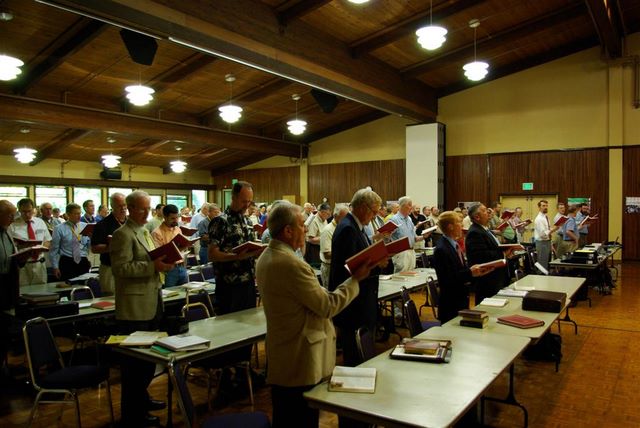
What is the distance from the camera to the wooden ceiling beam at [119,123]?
9.33 meters

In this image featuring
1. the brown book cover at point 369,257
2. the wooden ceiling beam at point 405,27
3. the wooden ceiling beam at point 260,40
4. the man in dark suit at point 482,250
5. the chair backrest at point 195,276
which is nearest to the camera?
the brown book cover at point 369,257

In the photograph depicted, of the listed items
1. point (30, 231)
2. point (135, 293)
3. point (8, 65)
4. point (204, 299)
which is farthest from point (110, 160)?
point (135, 293)

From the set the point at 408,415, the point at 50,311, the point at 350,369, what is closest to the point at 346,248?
the point at 350,369

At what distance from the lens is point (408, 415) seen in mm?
1850

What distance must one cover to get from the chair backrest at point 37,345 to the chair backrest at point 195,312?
896 mm

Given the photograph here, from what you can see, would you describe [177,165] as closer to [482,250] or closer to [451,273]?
[482,250]

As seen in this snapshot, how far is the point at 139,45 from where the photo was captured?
20.3 ft

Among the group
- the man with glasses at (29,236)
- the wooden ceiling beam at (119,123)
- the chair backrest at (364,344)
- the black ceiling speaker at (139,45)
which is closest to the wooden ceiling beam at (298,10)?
the black ceiling speaker at (139,45)

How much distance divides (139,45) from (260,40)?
1.69 meters

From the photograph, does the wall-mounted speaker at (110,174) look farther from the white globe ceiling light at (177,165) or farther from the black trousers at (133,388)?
the black trousers at (133,388)

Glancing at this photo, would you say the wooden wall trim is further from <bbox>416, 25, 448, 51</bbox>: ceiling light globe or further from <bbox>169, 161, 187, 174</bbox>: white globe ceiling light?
<bbox>416, 25, 448, 51</bbox>: ceiling light globe

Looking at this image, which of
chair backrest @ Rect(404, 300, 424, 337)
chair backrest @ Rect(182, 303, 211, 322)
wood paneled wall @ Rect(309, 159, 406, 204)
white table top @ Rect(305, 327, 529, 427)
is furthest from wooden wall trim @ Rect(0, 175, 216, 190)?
white table top @ Rect(305, 327, 529, 427)

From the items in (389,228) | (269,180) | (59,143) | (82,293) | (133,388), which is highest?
(59,143)

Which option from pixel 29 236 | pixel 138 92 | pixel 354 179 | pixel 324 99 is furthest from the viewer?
pixel 354 179
